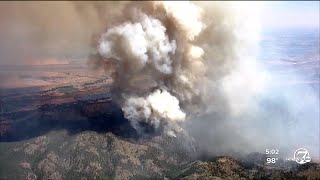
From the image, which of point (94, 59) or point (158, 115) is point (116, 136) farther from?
point (94, 59)

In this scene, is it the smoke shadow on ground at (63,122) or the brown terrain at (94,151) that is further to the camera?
the smoke shadow on ground at (63,122)

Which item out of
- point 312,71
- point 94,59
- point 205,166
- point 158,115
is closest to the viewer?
point 94,59

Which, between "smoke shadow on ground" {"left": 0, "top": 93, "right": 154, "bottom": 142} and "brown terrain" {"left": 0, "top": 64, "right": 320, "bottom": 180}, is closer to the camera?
"brown terrain" {"left": 0, "top": 64, "right": 320, "bottom": 180}

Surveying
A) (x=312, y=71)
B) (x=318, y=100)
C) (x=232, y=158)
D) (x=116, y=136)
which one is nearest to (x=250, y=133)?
(x=232, y=158)

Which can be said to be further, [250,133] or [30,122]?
[30,122]

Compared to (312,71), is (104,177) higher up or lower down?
lower down

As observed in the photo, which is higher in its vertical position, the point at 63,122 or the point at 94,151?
the point at 63,122

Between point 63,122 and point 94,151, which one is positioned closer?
point 94,151

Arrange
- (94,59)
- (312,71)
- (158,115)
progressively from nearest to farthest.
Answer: (94,59) < (158,115) < (312,71)

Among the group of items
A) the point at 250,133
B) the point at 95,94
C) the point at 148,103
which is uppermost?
the point at 95,94
